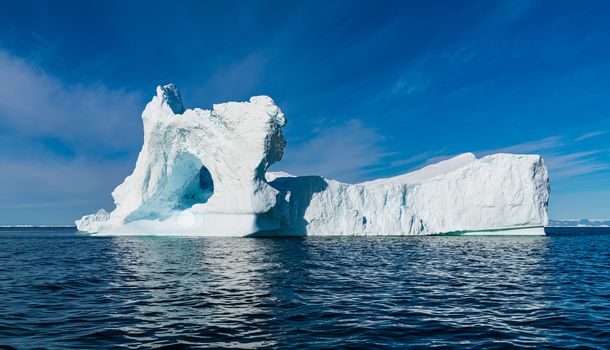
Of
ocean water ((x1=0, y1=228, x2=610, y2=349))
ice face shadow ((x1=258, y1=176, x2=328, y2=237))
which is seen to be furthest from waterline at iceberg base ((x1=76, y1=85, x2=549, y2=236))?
ocean water ((x1=0, y1=228, x2=610, y2=349))

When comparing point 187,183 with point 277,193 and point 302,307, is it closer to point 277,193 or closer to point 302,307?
point 277,193

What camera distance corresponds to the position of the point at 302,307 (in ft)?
29.2

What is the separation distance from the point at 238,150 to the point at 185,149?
6930 mm

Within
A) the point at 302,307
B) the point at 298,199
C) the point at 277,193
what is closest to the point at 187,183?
the point at 298,199

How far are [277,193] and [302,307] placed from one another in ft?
87.7

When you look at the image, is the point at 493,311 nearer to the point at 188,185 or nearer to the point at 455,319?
the point at 455,319

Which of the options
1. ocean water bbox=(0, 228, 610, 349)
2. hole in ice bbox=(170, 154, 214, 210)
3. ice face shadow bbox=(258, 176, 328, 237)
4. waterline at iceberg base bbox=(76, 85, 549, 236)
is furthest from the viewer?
hole in ice bbox=(170, 154, 214, 210)

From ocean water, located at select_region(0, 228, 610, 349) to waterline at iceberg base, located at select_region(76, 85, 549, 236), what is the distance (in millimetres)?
20750

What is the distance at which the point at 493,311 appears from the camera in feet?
28.3

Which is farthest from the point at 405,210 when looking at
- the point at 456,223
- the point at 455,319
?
the point at 455,319

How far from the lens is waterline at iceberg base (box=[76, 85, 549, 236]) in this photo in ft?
117

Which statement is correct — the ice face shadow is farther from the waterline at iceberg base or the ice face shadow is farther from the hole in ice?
the hole in ice

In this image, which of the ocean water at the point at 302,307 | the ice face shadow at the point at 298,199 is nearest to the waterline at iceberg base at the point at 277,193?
the ice face shadow at the point at 298,199

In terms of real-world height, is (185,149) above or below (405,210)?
above
